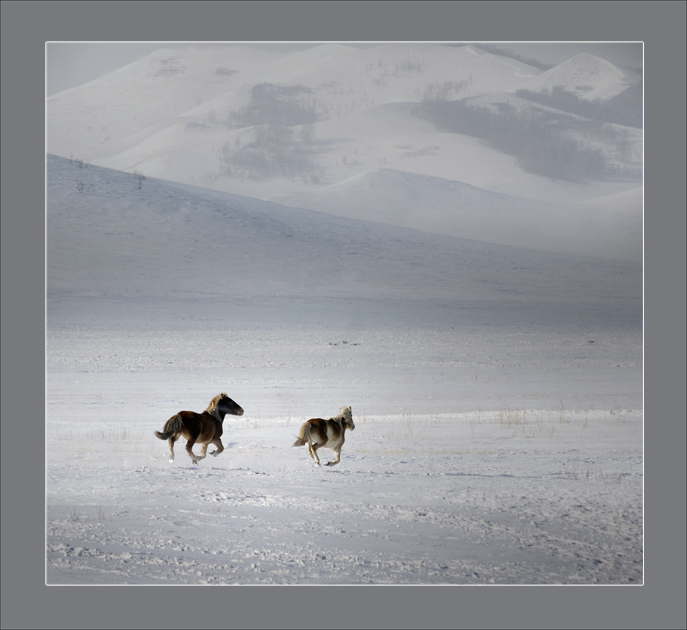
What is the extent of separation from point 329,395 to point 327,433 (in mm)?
489

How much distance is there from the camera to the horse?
718cm

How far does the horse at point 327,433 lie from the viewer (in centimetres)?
718

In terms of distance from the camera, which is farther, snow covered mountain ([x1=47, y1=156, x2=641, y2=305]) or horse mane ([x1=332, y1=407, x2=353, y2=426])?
snow covered mountain ([x1=47, y1=156, x2=641, y2=305])

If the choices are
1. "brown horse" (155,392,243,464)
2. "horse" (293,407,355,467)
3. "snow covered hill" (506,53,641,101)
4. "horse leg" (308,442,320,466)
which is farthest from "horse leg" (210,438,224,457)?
"snow covered hill" (506,53,641,101)

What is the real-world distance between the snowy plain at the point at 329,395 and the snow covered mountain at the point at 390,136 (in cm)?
27

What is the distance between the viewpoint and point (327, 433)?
285 inches

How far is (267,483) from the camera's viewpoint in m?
7.09

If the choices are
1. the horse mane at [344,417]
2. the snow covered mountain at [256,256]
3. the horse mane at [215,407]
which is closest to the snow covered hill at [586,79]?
the snow covered mountain at [256,256]

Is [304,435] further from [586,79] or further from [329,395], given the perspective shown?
[586,79]

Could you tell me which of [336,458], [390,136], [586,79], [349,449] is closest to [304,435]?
[336,458]

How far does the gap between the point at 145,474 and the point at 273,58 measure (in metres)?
3.80

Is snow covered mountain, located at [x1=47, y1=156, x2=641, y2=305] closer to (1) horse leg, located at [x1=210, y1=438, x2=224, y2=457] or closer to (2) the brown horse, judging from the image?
(2) the brown horse

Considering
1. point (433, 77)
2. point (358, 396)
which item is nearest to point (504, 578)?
point (358, 396)

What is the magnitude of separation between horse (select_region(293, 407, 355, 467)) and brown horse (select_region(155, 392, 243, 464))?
1.86 feet
